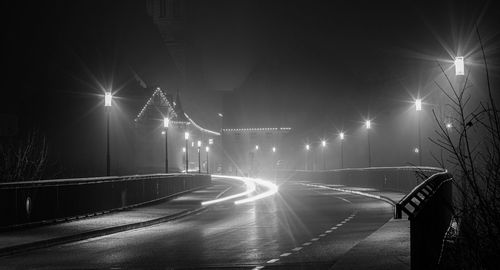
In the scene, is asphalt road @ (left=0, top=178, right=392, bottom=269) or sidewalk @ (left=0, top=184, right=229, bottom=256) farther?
sidewalk @ (left=0, top=184, right=229, bottom=256)

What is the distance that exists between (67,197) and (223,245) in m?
9.41

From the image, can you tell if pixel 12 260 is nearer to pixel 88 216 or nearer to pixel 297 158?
pixel 88 216

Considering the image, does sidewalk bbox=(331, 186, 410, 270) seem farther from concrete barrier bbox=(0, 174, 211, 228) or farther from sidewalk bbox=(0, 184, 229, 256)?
concrete barrier bbox=(0, 174, 211, 228)

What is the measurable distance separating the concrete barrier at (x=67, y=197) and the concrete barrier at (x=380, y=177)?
12344mm

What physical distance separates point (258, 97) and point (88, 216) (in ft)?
567

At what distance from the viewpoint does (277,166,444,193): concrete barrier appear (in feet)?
131

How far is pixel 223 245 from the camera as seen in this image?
17.9 meters

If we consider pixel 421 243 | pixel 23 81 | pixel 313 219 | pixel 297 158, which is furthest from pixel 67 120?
pixel 297 158

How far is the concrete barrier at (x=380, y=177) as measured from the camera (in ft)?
131

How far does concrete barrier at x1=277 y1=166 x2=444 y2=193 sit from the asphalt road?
6.74 metres

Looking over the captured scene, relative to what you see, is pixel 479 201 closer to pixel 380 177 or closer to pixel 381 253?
pixel 381 253

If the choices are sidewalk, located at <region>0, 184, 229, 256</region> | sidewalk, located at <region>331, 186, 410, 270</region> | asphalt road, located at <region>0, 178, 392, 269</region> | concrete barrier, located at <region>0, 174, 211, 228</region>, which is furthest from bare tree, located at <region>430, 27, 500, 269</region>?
concrete barrier, located at <region>0, 174, 211, 228</region>

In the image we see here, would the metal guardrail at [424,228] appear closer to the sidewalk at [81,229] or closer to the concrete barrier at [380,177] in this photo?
the sidewalk at [81,229]

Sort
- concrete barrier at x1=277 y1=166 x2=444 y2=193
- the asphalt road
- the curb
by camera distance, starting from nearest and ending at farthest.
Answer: the asphalt road
the curb
concrete barrier at x1=277 y1=166 x2=444 y2=193
